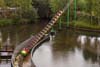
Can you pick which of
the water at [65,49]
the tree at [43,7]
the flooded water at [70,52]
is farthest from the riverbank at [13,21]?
the flooded water at [70,52]

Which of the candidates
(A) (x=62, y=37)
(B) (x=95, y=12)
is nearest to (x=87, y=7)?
(B) (x=95, y=12)

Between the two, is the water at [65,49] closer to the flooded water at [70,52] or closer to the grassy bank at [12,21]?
the flooded water at [70,52]

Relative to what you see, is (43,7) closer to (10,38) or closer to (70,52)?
(10,38)

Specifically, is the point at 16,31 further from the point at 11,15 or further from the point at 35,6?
the point at 35,6

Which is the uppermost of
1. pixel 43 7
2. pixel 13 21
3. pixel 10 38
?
pixel 43 7

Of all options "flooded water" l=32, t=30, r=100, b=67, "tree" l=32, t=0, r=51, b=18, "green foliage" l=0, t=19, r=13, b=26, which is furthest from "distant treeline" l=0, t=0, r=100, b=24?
"flooded water" l=32, t=30, r=100, b=67

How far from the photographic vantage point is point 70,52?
21.1 m

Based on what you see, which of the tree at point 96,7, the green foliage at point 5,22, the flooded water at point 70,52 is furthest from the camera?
the green foliage at point 5,22

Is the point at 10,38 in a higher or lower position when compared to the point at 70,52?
higher

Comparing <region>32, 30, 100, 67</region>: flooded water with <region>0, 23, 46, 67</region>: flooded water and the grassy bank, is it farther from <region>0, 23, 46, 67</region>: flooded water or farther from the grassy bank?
the grassy bank

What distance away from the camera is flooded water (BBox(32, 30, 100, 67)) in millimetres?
18109

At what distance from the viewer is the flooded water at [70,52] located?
18109 mm

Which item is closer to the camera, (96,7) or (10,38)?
(10,38)

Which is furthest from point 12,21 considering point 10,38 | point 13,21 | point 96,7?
point 96,7
